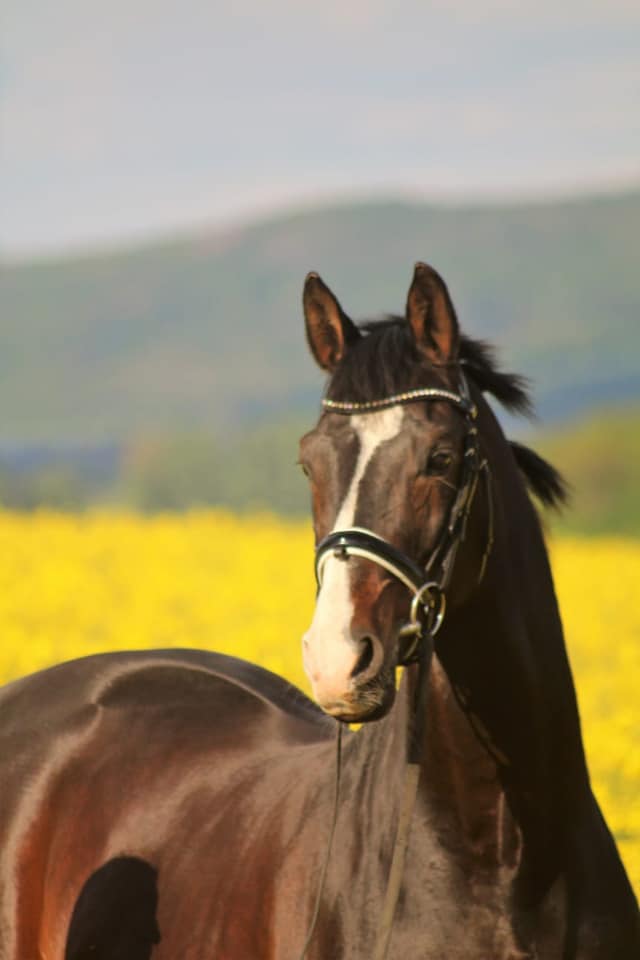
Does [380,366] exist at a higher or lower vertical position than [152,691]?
higher

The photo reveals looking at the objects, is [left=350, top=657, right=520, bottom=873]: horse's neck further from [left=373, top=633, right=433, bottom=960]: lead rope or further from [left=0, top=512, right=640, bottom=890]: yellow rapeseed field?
[left=0, top=512, right=640, bottom=890]: yellow rapeseed field

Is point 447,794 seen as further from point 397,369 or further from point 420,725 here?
point 397,369

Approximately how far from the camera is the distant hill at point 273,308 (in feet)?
324

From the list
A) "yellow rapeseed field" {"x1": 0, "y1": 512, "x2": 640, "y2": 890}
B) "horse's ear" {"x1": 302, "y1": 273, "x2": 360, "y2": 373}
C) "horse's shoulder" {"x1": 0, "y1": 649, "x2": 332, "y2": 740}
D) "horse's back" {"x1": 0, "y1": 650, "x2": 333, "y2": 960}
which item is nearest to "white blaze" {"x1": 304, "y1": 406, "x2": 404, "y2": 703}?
"horse's ear" {"x1": 302, "y1": 273, "x2": 360, "y2": 373}

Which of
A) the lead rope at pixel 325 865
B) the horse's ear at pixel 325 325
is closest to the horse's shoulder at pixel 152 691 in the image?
the lead rope at pixel 325 865

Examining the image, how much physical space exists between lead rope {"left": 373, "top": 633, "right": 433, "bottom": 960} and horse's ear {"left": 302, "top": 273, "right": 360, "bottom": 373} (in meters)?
0.75

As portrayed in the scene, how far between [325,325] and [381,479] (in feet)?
1.77

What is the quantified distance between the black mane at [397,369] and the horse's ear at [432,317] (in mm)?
32

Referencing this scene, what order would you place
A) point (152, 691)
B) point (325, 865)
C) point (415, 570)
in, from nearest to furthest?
1. point (415, 570)
2. point (325, 865)
3. point (152, 691)

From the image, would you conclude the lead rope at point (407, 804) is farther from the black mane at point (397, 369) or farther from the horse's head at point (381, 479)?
the black mane at point (397, 369)

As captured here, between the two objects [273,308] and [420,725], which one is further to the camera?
[273,308]

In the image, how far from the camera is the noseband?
3.46 metres

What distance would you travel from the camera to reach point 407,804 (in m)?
3.82

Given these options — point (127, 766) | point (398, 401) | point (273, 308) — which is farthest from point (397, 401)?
point (273, 308)
